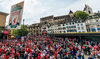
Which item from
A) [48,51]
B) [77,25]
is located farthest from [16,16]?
[77,25]

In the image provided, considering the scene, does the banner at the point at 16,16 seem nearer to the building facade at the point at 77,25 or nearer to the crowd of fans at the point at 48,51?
the crowd of fans at the point at 48,51

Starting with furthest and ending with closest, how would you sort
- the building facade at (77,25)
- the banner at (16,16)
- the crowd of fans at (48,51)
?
1. the building facade at (77,25)
2. the crowd of fans at (48,51)
3. the banner at (16,16)

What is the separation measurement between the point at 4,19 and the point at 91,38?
3595 cm

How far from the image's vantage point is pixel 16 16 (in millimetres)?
6832

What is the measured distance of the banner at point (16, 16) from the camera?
21.7 ft

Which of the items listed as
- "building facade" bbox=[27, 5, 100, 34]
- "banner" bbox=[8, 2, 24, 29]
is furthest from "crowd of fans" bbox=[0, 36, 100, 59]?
"building facade" bbox=[27, 5, 100, 34]

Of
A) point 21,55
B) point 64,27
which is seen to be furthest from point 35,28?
point 21,55

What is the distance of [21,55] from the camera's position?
29.9 feet

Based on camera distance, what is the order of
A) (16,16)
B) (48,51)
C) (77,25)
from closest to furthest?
(16,16), (48,51), (77,25)

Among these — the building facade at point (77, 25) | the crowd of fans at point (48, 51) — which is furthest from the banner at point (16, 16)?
the building facade at point (77, 25)

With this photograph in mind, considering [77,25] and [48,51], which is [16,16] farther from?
[77,25]

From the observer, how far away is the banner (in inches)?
260

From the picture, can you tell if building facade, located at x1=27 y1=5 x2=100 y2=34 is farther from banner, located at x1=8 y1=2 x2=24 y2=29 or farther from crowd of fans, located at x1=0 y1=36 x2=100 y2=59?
banner, located at x1=8 y1=2 x2=24 y2=29

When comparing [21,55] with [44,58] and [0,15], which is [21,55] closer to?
[44,58]
